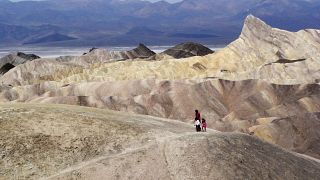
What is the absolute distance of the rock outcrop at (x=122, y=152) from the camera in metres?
35.9

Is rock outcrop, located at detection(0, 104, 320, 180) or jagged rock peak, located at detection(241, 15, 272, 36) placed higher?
jagged rock peak, located at detection(241, 15, 272, 36)

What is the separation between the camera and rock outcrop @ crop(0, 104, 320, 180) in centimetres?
3591

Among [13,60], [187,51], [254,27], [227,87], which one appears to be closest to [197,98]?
[227,87]

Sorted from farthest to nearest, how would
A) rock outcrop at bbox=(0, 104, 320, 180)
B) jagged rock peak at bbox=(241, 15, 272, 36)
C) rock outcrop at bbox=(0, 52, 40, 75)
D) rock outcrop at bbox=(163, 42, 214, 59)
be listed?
1. rock outcrop at bbox=(0, 52, 40, 75)
2. rock outcrop at bbox=(163, 42, 214, 59)
3. jagged rock peak at bbox=(241, 15, 272, 36)
4. rock outcrop at bbox=(0, 104, 320, 180)

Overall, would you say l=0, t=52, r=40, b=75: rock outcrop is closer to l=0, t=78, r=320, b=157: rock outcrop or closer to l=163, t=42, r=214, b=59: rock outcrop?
l=163, t=42, r=214, b=59: rock outcrop

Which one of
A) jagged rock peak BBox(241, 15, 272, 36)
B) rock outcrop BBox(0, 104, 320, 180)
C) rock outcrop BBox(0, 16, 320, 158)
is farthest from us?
jagged rock peak BBox(241, 15, 272, 36)

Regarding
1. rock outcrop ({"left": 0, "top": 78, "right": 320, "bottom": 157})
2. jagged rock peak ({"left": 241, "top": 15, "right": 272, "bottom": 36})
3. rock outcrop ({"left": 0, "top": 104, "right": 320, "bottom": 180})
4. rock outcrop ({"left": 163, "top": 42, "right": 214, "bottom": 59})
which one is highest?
jagged rock peak ({"left": 241, "top": 15, "right": 272, "bottom": 36})

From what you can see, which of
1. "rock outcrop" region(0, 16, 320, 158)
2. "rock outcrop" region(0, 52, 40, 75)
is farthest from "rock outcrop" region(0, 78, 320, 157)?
"rock outcrop" region(0, 52, 40, 75)

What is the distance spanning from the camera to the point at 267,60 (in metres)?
129

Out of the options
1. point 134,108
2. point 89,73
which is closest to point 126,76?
point 89,73

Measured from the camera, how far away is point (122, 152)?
38.4 metres

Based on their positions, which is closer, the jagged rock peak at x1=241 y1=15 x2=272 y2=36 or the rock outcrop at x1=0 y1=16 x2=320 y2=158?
the rock outcrop at x1=0 y1=16 x2=320 y2=158

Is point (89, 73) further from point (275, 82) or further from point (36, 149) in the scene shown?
→ point (36, 149)

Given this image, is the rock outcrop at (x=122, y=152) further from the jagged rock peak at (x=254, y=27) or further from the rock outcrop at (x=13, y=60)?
the rock outcrop at (x=13, y=60)
